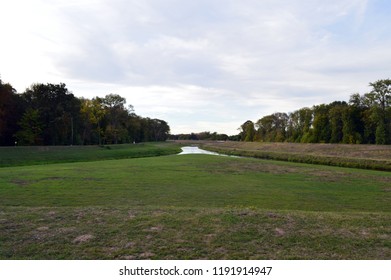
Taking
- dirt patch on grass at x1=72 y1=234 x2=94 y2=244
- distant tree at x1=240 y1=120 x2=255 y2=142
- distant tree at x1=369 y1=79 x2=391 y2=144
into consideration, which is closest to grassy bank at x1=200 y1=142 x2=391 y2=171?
distant tree at x1=369 y1=79 x2=391 y2=144

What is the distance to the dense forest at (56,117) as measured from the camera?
151ft

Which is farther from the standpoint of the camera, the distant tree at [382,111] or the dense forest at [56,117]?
the distant tree at [382,111]

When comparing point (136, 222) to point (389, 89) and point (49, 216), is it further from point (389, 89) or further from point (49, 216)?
point (389, 89)

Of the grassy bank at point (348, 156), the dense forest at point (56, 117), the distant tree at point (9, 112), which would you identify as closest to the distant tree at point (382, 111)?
the grassy bank at point (348, 156)

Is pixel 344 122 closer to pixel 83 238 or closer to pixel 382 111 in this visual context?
pixel 382 111

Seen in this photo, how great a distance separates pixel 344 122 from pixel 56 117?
219 ft

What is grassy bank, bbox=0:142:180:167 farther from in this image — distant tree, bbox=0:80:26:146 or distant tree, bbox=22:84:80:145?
distant tree, bbox=22:84:80:145

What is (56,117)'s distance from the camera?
5269 cm

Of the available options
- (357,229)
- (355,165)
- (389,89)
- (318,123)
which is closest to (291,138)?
(318,123)

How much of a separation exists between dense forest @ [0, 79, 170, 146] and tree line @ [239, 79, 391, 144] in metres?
55.6

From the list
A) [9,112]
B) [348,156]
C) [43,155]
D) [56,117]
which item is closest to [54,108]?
[56,117]

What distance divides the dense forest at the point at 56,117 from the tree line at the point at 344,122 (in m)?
55.6

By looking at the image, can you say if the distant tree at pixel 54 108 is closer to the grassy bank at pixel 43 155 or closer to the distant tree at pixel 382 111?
the grassy bank at pixel 43 155

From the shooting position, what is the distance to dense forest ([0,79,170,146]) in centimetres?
4616
